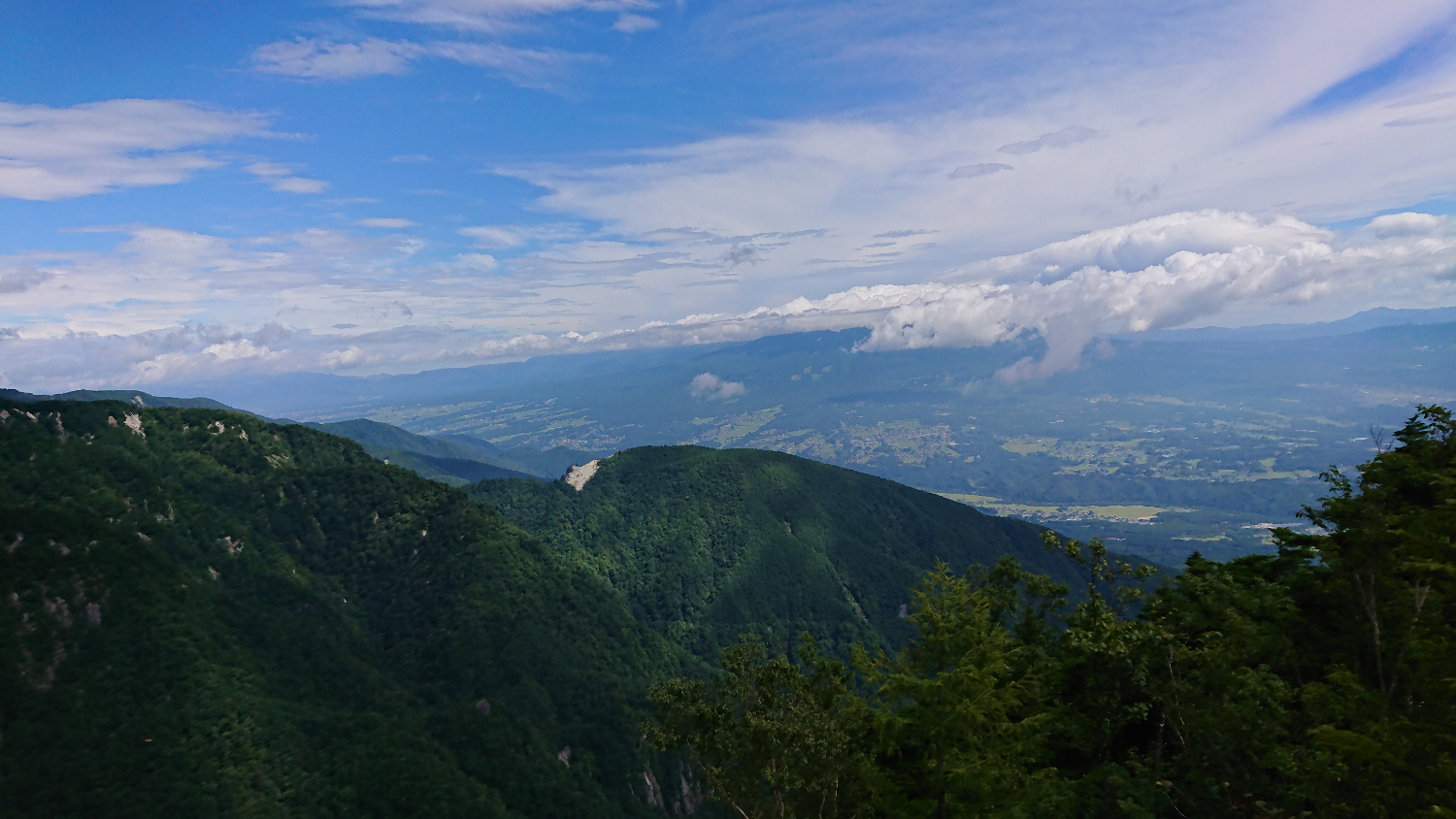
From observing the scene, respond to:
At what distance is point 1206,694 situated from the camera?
82.6 ft

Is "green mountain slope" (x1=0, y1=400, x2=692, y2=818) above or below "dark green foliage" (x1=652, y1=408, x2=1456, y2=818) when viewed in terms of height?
below

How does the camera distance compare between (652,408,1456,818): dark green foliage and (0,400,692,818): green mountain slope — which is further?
(0,400,692,818): green mountain slope

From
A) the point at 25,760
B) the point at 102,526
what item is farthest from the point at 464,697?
the point at 102,526

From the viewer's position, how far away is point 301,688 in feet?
457

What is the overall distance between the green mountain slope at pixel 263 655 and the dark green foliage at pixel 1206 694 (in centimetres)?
11452

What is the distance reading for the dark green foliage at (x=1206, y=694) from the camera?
68.0 ft

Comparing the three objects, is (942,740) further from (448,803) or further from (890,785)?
(448,803)

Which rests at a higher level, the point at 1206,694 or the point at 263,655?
the point at 1206,694

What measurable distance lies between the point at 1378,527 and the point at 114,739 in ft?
516

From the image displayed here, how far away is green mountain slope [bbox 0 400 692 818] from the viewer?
106 metres

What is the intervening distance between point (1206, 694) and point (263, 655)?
568 ft

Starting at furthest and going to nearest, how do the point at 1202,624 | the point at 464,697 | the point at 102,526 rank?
the point at 464,697 → the point at 102,526 → the point at 1202,624

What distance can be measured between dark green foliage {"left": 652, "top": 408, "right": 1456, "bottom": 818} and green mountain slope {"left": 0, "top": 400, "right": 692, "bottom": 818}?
376 feet

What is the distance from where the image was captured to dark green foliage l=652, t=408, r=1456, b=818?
20719 mm
